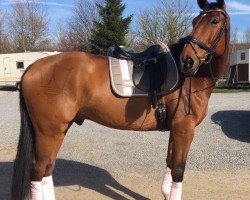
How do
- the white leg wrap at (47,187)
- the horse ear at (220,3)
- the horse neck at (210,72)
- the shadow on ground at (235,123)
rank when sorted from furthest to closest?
the shadow on ground at (235,123) → the white leg wrap at (47,187) → the horse neck at (210,72) → the horse ear at (220,3)

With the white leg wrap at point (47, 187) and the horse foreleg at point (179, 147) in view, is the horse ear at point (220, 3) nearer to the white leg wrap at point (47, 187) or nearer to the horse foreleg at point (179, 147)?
the horse foreleg at point (179, 147)

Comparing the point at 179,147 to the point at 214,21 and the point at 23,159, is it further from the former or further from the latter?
the point at 23,159

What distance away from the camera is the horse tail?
3.45 metres

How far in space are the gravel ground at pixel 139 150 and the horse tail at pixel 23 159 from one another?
5.08ft

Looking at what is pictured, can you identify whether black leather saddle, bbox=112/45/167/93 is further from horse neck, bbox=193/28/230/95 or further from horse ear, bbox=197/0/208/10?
horse ear, bbox=197/0/208/10

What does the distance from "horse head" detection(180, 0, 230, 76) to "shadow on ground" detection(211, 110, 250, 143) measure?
4.33 m

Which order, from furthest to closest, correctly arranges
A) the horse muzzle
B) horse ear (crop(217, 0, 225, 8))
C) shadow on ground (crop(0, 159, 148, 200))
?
shadow on ground (crop(0, 159, 148, 200))
horse ear (crop(217, 0, 225, 8))
the horse muzzle

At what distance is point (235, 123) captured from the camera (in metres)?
8.36

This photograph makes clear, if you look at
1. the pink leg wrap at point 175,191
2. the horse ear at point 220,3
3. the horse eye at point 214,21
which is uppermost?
the horse ear at point 220,3

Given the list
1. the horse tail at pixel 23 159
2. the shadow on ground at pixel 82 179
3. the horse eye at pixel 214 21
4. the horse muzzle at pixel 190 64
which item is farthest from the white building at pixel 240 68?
the horse tail at pixel 23 159

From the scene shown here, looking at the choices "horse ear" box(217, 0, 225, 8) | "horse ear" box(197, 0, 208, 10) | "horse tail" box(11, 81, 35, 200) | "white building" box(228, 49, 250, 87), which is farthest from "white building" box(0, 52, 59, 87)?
"horse ear" box(217, 0, 225, 8)

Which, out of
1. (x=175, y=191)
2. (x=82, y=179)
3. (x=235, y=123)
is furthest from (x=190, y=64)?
(x=235, y=123)

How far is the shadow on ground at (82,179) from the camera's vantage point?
4355mm

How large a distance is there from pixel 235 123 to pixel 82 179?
488cm
